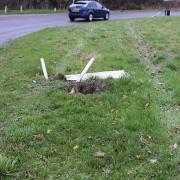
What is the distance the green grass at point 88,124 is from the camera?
18.4 feet

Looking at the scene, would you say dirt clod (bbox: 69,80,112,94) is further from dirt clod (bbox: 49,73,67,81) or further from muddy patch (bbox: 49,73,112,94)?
dirt clod (bbox: 49,73,67,81)

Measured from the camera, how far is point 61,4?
57656mm

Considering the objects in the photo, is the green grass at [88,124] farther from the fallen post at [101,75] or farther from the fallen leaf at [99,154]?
the fallen post at [101,75]

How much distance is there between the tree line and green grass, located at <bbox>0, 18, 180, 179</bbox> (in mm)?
40668

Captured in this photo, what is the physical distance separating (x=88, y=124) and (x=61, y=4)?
5198 cm

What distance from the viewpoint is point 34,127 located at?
22.6 ft

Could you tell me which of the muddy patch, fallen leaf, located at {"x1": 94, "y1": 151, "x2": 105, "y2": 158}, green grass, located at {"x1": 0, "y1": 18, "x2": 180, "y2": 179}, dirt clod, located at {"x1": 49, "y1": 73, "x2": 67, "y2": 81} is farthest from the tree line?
fallen leaf, located at {"x1": 94, "y1": 151, "x2": 105, "y2": 158}

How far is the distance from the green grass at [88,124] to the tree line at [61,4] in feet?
133

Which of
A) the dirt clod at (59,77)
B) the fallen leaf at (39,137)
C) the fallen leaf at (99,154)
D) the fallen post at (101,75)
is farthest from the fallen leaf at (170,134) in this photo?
the dirt clod at (59,77)

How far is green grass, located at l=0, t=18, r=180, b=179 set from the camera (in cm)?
560

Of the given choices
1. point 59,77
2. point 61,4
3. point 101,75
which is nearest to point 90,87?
point 101,75

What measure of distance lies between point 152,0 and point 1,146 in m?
68.7

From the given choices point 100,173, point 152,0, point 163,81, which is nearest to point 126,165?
point 100,173

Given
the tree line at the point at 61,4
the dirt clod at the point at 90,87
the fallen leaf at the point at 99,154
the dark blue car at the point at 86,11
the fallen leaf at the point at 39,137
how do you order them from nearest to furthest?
1. the fallen leaf at the point at 99,154
2. the fallen leaf at the point at 39,137
3. the dirt clod at the point at 90,87
4. the dark blue car at the point at 86,11
5. the tree line at the point at 61,4
